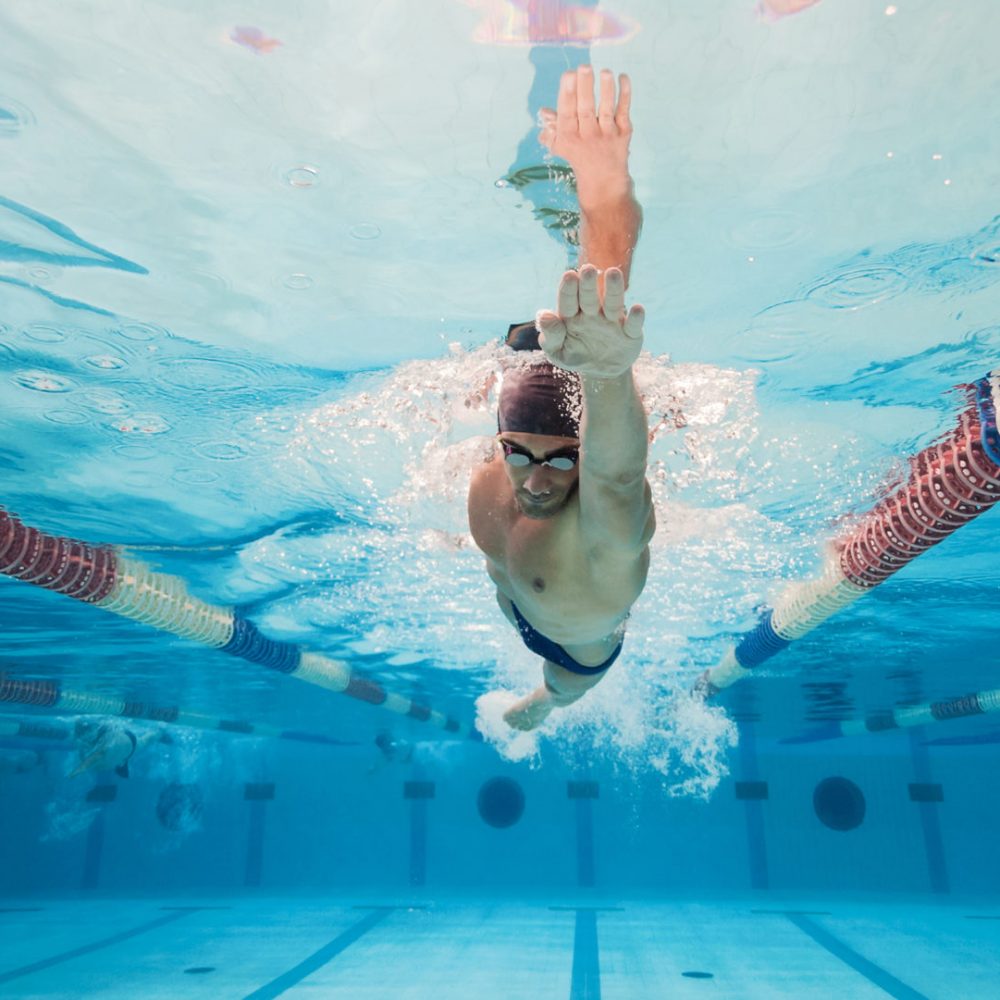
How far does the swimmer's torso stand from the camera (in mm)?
3568

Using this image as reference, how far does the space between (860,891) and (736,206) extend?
24.7m

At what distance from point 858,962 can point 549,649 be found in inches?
453

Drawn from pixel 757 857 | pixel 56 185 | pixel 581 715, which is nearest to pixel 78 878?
pixel 581 715

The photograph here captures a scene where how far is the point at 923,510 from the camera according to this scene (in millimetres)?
5508

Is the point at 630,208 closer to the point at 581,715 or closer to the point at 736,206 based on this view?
the point at 736,206

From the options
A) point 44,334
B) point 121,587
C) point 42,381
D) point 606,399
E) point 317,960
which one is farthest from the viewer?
point 317,960

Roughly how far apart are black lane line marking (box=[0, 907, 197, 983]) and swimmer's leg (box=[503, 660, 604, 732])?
9968 millimetres

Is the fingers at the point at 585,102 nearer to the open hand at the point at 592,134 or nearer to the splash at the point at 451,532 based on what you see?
the open hand at the point at 592,134

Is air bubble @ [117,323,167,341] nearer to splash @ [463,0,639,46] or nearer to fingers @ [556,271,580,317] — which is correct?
splash @ [463,0,639,46]

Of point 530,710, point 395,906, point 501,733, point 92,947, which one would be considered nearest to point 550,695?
point 530,710

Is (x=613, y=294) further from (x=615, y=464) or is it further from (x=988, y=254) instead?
(x=988, y=254)

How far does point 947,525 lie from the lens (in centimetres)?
535

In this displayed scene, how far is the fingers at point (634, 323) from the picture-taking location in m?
2.29

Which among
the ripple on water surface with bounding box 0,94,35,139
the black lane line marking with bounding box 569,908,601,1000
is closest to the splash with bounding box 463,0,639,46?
the ripple on water surface with bounding box 0,94,35,139
